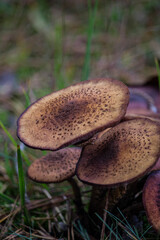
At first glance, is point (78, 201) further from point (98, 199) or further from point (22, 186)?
point (22, 186)

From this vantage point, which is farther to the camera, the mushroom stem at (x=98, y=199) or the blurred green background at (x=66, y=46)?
the blurred green background at (x=66, y=46)

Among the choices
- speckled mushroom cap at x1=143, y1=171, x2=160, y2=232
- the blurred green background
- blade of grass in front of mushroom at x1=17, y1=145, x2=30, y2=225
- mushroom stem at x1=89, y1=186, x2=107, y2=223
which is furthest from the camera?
the blurred green background

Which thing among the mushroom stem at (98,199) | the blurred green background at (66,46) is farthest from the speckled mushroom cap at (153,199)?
the blurred green background at (66,46)

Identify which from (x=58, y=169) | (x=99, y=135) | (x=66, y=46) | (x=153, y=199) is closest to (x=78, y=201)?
(x=58, y=169)

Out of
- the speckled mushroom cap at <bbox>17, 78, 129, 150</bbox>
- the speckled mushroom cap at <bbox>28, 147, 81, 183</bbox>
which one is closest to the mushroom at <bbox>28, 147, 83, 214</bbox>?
the speckled mushroom cap at <bbox>28, 147, 81, 183</bbox>

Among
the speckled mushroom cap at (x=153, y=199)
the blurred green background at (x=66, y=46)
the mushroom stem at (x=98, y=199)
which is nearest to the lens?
the speckled mushroom cap at (x=153, y=199)

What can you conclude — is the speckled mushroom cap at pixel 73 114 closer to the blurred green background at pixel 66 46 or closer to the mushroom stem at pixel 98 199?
Result: the mushroom stem at pixel 98 199

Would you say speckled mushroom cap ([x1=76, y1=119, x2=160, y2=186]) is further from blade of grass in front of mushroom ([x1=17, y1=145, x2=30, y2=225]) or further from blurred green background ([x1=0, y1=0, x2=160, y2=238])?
blurred green background ([x1=0, y1=0, x2=160, y2=238])
